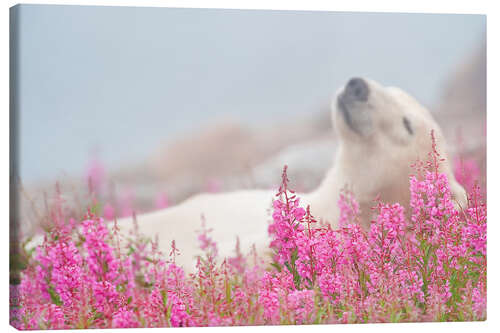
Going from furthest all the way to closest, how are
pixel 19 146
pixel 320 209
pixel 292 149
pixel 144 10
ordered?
pixel 292 149
pixel 320 209
pixel 144 10
pixel 19 146

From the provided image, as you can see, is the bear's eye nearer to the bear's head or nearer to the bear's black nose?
the bear's head

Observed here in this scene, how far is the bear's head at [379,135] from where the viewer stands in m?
5.86

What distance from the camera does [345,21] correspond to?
586 centimetres

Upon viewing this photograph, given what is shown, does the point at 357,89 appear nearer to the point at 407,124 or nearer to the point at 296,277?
the point at 407,124

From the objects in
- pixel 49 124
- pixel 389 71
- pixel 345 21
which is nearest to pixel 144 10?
pixel 49 124

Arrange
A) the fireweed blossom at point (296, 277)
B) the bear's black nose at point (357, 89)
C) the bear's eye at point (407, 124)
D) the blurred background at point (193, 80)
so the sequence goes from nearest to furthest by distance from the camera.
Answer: the fireweed blossom at point (296, 277) < the blurred background at point (193, 80) < the bear's black nose at point (357, 89) < the bear's eye at point (407, 124)

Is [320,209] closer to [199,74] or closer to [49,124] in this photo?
[199,74]

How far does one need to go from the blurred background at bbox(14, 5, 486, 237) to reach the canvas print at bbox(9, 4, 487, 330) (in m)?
0.01

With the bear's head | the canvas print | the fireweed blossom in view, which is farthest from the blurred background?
the fireweed blossom

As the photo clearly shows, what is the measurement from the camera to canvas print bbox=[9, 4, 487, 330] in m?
5.16

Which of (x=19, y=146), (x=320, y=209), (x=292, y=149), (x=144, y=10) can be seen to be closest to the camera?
(x=19, y=146)

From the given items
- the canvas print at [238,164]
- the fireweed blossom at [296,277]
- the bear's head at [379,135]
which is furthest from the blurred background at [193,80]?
the fireweed blossom at [296,277]

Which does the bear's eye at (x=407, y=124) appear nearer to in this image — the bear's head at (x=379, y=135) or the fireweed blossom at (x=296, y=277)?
the bear's head at (x=379, y=135)

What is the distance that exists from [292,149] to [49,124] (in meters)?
2.34
